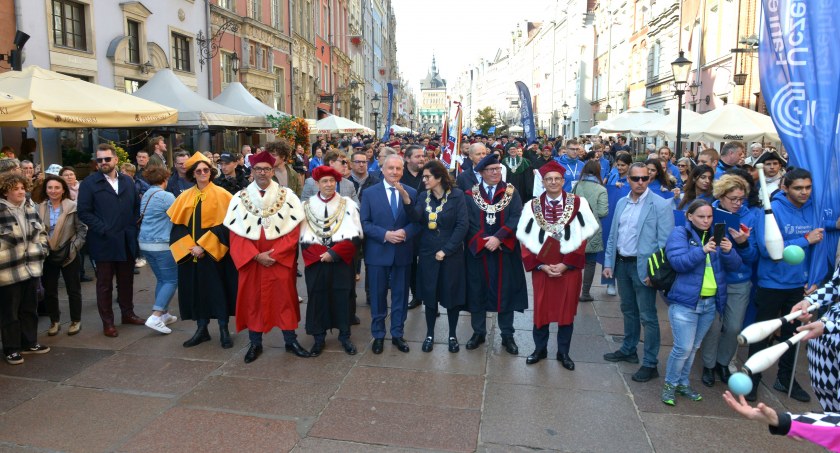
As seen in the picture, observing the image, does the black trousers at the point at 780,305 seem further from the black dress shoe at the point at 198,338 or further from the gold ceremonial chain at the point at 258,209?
the black dress shoe at the point at 198,338

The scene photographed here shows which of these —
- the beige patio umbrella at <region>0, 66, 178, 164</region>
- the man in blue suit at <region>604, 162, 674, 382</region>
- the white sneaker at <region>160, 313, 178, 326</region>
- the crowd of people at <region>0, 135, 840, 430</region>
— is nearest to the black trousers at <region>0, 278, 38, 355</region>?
the crowd of people at <region>0, 135, 840, 430</region>

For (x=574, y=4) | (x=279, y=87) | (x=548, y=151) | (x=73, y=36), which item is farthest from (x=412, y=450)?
(x=574, y=4)

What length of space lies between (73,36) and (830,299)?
53.5 ft

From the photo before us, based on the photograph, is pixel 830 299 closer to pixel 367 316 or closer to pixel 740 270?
pixel 740 270

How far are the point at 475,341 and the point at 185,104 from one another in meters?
9.99

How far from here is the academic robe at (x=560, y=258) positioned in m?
5.37

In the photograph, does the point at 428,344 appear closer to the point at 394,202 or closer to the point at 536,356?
the point at 536,356

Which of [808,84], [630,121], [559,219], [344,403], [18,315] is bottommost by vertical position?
[344,403]

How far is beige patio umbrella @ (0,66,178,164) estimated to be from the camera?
8.23 metres

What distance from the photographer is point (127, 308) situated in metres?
6.71

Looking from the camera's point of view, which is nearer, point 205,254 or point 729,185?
point 729,185

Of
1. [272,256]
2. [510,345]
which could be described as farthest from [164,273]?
[510,345]

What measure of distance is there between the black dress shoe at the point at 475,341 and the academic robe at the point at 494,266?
0.31m

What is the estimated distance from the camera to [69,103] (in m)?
8.64
